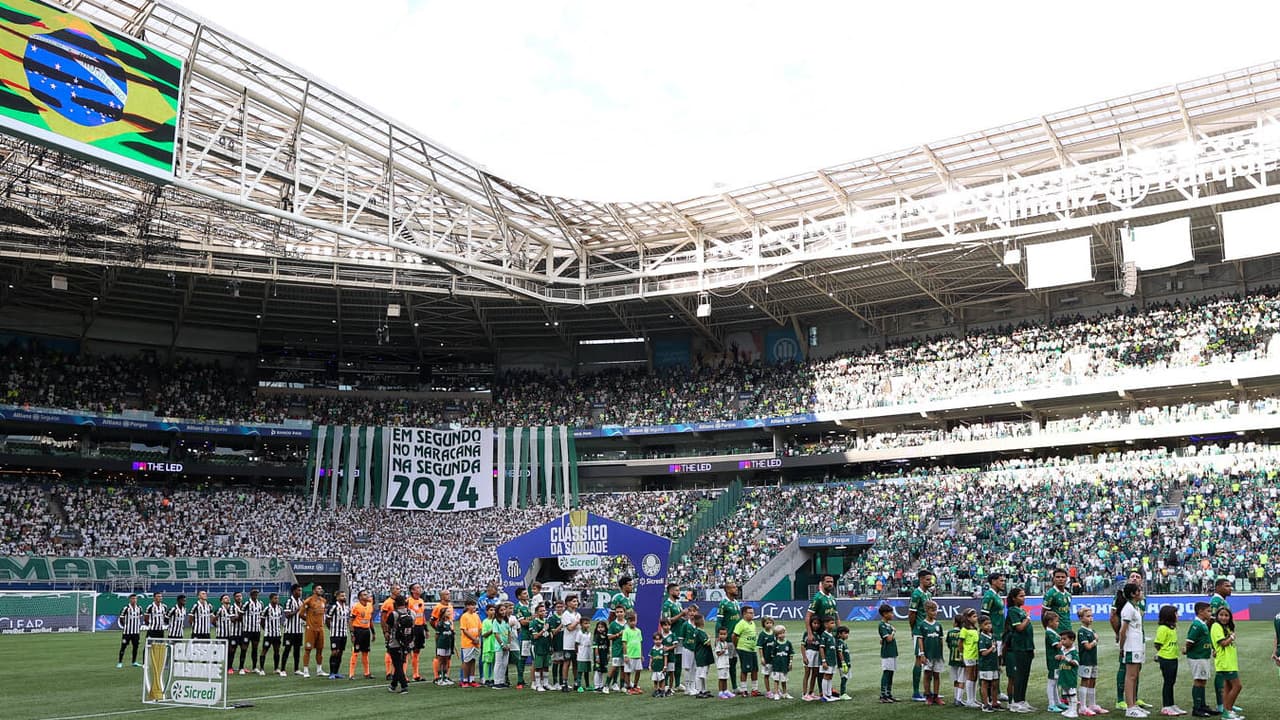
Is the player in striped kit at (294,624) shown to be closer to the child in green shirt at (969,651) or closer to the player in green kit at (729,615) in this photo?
the player in green kit at (729,615)

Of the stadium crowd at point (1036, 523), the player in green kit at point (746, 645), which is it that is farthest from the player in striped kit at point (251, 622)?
the stadium crowd at point (1036, 523)

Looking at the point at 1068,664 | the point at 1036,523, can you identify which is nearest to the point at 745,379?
the point at 1036,523

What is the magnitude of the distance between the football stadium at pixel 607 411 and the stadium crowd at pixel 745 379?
221 mm

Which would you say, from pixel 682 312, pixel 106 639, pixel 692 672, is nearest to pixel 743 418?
pixel 682 312

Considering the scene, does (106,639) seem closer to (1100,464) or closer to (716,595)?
(716,595)

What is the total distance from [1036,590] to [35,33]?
1332 inches

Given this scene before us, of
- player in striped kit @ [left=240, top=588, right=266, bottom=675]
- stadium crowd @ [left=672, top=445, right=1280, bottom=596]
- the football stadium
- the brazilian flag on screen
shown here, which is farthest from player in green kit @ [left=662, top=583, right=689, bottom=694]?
stadium crowd @ [left=672, top=445, right=1280, bottom=596]

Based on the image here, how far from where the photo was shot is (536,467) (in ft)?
193

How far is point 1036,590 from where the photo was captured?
3725cm

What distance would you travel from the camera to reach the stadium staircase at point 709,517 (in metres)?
52.2

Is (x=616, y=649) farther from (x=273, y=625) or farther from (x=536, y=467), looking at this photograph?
(x=536, y=467)

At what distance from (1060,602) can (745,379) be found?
156 ft

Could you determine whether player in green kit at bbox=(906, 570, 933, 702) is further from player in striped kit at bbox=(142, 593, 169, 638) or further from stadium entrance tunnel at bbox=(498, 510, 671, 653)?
player in striped kit at bbox=(142, 593, 169, 638)

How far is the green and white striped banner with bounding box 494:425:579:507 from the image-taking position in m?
58.1
